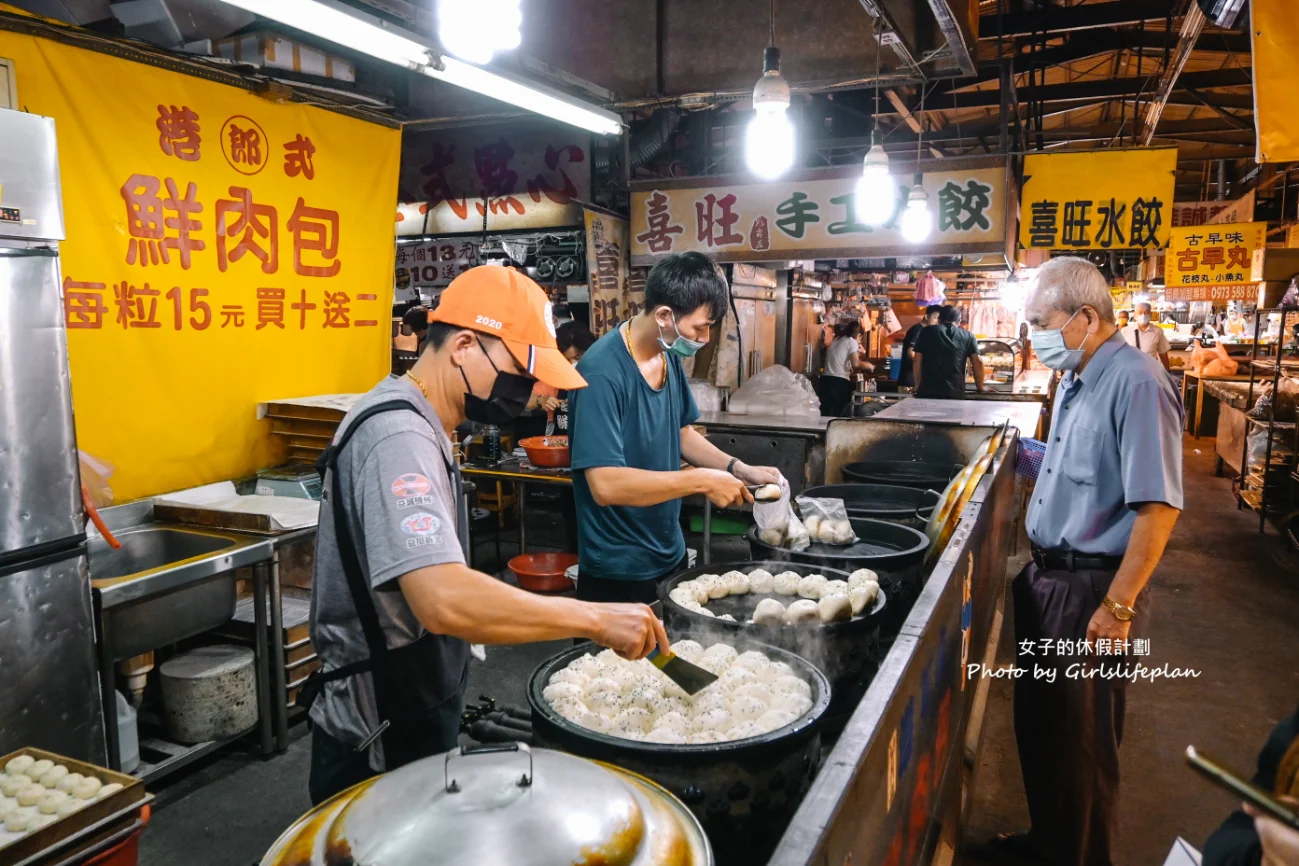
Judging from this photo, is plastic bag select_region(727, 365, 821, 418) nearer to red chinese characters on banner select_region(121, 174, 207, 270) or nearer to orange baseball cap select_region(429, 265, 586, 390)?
red chinese characters on banner select_region(121, 174, 207, 270)

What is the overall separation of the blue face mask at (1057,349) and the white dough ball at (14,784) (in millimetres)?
4300

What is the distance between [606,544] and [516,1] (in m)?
2.35

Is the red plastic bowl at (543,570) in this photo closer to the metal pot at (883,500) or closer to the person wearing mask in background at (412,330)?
the person wearing mask in background at (412,330)

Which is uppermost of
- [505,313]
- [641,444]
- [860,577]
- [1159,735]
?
[505,313]

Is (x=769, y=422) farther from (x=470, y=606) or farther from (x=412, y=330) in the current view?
(x=470, y=606)

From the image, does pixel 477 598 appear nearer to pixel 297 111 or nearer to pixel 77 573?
pixel 77 573

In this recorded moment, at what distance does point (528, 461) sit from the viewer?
7379 mm

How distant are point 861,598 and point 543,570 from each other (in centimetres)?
486

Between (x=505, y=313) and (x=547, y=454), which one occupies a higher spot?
(x=505, y=313)

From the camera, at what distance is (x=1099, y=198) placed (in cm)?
852

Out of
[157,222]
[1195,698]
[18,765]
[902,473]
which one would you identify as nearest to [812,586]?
[902,473]

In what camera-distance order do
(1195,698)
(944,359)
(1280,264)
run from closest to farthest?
(1195,698) < (1280,264) < (944,359)

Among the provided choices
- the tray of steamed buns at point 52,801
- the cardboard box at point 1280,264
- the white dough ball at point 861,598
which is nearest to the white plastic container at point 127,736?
the tray of steamed buns at point 52,801

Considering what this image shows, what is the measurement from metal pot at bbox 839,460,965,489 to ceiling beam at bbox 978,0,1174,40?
19.3 ft
